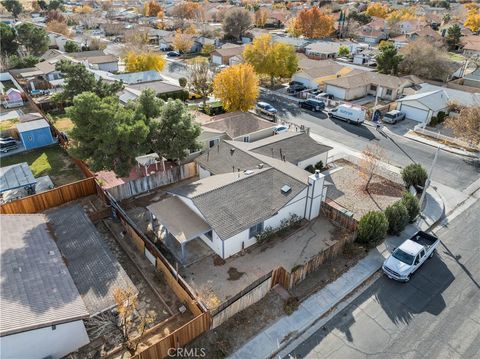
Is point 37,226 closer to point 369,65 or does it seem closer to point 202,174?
point 202,174

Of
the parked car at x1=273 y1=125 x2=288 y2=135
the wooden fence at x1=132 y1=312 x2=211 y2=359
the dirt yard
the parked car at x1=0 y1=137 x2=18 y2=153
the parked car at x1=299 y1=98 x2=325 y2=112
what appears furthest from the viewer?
the parked car at x1=299 y1=98 x2=325 y2=112

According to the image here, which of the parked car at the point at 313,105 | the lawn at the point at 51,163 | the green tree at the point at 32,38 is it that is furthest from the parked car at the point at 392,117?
the green tree at the point at 32,38

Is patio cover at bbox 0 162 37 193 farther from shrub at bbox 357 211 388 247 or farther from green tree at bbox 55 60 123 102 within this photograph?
shrub at bbox 357 211 388 247

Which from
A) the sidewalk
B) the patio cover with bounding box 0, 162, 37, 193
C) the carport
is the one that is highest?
the carport

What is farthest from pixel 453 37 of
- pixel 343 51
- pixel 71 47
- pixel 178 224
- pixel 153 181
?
pixel 178 224

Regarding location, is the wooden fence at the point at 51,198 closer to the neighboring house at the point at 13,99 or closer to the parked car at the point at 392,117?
the neighboring house at the point at 13,99

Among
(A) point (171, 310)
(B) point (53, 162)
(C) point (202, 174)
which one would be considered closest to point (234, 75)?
(C) point (202, 174)

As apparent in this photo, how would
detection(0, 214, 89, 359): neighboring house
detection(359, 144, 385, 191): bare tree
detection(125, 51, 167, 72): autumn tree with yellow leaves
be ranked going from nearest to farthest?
1. detection(0, 214, 89, 359): neighboring house
2. detection(359, 144, 385, 191): bare tree
3. detection(125, 51, 167, 72): autumn tree with yellow leaves

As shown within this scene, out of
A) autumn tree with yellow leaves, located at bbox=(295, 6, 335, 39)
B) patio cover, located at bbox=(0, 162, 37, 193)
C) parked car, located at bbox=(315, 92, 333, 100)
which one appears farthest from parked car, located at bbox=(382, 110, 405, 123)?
autumn tree with yellow leaves, located at bbox=(295, 6, 335, 39)

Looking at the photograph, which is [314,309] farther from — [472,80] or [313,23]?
[313,23]
